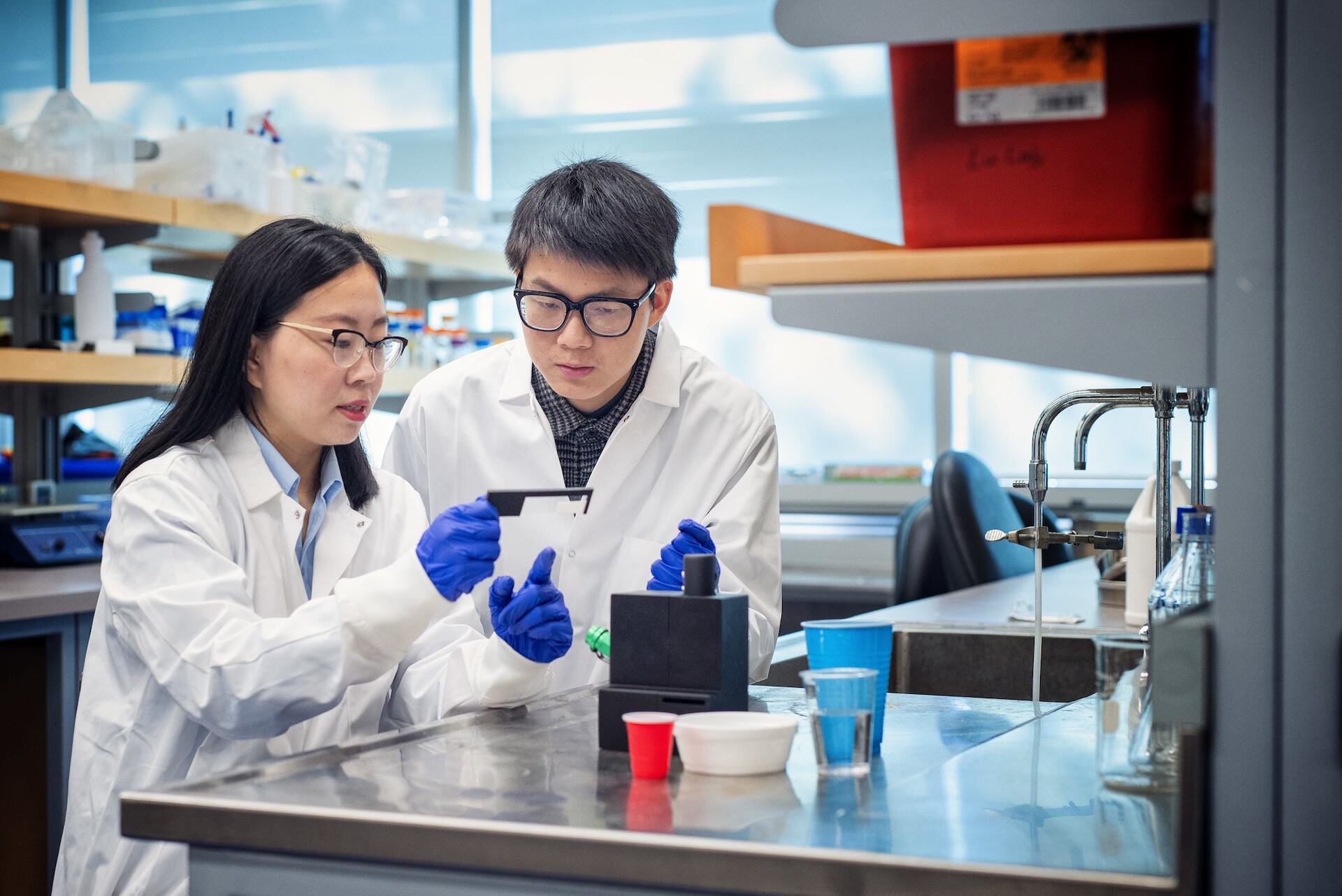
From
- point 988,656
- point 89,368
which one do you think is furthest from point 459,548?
point 89,368

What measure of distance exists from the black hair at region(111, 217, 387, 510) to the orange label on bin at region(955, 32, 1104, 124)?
0.92 meters

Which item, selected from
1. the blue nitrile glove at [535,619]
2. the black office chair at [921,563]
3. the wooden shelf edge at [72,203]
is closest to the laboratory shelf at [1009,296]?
the blue nitrile glove at [535,619]

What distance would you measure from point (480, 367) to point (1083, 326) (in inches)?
54.8

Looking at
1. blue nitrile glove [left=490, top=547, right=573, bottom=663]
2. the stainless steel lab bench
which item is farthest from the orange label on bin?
the stainless steel lab bench

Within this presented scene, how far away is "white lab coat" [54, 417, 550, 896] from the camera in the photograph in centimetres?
138

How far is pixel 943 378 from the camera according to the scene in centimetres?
469

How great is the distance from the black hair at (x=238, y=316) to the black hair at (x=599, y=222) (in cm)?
29

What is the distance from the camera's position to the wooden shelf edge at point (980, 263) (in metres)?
0.96

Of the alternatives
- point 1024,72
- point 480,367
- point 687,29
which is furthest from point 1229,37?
point 687,29

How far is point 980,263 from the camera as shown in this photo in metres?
1.01

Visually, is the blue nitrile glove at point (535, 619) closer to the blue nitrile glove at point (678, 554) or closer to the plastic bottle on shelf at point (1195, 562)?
the blue nitrile glove at point (678, 554)

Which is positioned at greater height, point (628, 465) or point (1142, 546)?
point (628, 465)

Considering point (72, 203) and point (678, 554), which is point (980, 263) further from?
point (72, 203)

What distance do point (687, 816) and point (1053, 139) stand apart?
0.59 metres
